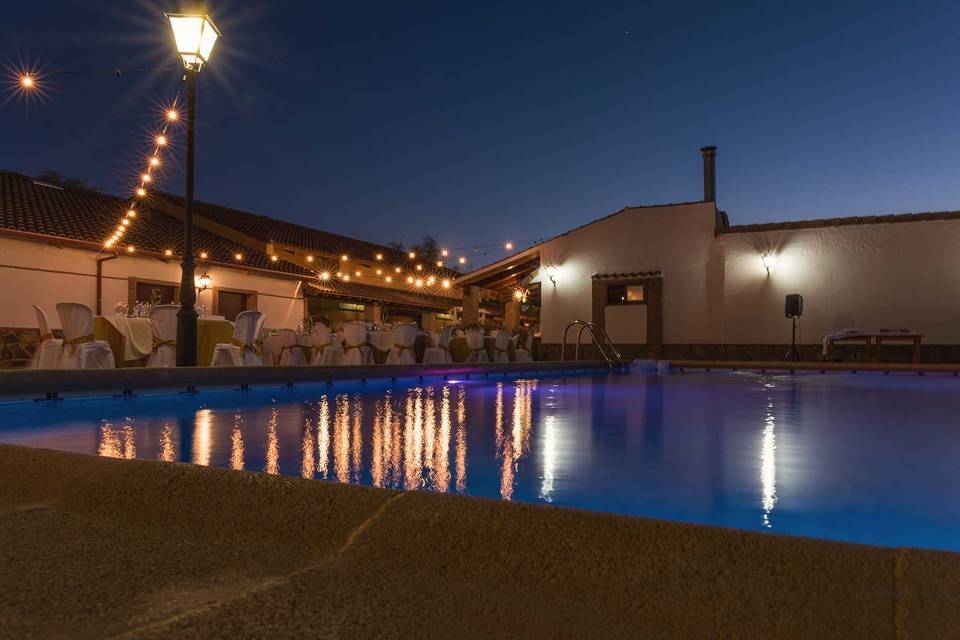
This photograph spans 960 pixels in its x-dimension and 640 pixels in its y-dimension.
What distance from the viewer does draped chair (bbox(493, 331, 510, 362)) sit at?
13.7 metres

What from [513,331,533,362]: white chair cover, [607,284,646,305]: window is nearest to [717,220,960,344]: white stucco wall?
[607,284,646,305]: window

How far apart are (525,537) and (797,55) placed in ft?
58.5

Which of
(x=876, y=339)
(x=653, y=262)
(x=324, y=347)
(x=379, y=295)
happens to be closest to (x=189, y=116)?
(x=324, y=347)

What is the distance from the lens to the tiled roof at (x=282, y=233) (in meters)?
20.9

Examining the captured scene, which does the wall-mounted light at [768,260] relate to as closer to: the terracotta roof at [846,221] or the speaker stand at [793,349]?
the terracotta roof at [846,221]

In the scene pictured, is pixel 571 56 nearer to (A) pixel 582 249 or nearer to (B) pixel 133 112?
(A) pixel 582 249

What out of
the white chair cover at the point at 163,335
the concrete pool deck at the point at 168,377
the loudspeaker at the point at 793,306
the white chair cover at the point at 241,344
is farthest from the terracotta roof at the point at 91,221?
the loudspeaker at the point at 793,306

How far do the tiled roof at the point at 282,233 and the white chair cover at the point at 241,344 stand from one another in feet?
42.1

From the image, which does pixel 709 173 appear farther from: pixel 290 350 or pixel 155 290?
pixel 155 290

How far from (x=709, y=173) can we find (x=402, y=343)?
10.0 m

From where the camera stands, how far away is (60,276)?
1270 centimetres

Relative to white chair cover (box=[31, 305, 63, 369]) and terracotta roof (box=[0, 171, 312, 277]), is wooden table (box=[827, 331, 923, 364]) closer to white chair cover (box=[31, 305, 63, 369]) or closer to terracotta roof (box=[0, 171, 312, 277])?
white chair cover (box=[31, 305, 63, 369])

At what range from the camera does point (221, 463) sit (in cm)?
280

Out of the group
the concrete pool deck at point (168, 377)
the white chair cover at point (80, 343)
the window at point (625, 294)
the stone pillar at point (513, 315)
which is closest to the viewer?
the concrete pool deck at point (168, 377)
